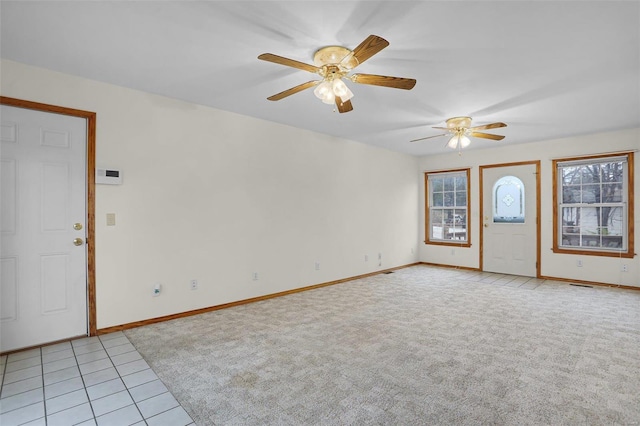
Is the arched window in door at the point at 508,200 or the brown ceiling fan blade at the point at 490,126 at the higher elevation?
the brown ceiling fan blade at the point at 490,126

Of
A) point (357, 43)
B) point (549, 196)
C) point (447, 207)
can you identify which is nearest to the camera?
point (357, 43)

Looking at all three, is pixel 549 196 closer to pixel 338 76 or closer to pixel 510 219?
pixel 510 219

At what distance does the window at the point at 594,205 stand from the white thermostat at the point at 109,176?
257 inches

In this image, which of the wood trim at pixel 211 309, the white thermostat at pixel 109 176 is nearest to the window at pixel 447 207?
the wood trim at pixel 211 309

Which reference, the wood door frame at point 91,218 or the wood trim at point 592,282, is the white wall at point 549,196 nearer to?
the wood trim at point 592,282

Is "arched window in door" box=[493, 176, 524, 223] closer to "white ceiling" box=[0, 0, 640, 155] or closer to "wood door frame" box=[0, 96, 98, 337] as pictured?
"white ceiling" box=[0, 0, 640, 155]

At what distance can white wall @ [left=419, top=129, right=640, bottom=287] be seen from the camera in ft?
16.5

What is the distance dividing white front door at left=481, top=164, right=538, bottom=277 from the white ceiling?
2.12 meters

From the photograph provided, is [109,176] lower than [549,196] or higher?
higher

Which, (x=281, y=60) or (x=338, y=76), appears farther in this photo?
(x=338, y=76)

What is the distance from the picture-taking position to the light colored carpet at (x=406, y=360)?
1981 mm

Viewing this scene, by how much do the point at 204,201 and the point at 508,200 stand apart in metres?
5.42

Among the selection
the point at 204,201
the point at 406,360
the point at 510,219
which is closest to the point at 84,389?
the point at 204,201

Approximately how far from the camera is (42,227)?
2.97m
